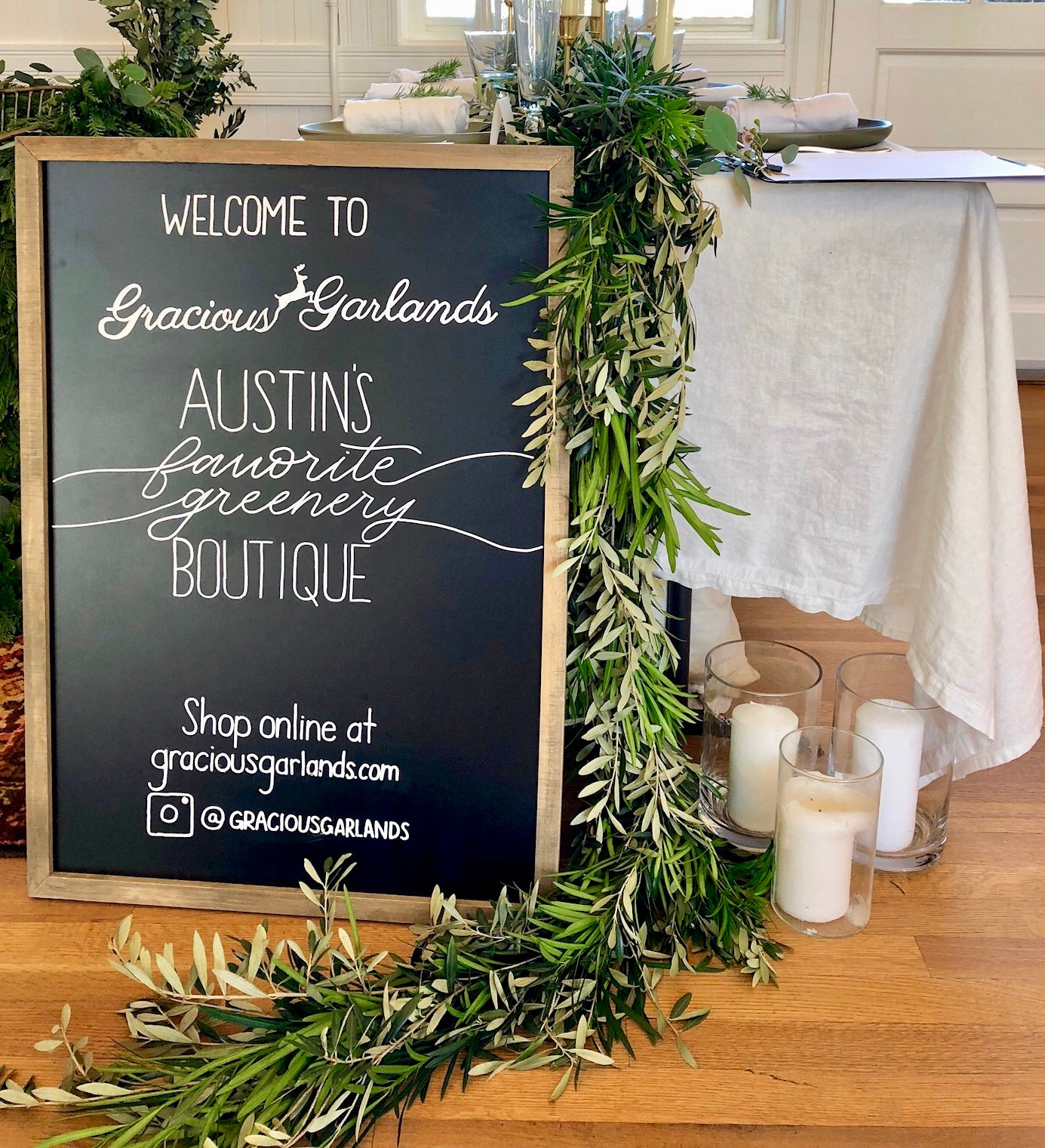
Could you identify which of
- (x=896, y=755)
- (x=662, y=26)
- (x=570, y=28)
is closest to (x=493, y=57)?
(x=570, y=28)

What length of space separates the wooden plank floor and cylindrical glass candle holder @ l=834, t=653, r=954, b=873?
4 cm

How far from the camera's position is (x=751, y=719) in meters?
1.38

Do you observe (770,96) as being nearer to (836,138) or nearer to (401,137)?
(836,138)

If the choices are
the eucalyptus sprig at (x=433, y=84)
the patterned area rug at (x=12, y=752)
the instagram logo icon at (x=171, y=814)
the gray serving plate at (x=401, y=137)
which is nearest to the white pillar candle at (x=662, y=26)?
the gray serving plate at (x=401, y=137)

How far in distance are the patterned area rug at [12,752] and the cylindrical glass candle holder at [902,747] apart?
99cm

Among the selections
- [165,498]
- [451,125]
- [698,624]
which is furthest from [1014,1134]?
[451,125]

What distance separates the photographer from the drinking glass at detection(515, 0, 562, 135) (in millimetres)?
1264

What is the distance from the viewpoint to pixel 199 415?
118 centimetres

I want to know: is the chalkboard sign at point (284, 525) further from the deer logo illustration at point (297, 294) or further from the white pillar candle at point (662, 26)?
the white pillar candle at point (662, 26)

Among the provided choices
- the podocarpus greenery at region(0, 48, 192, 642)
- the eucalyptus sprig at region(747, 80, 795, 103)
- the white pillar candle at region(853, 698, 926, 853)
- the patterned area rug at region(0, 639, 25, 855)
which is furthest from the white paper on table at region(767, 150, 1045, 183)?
the patterned area rug at region(0, 639, 25, 855)

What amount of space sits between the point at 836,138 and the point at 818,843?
2.91 feet

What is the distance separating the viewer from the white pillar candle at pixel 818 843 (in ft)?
4.00


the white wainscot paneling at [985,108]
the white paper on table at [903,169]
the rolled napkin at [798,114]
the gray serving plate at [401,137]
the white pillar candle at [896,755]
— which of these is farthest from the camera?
the white wainscot paneling at [985,108]

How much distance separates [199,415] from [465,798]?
0.47m
